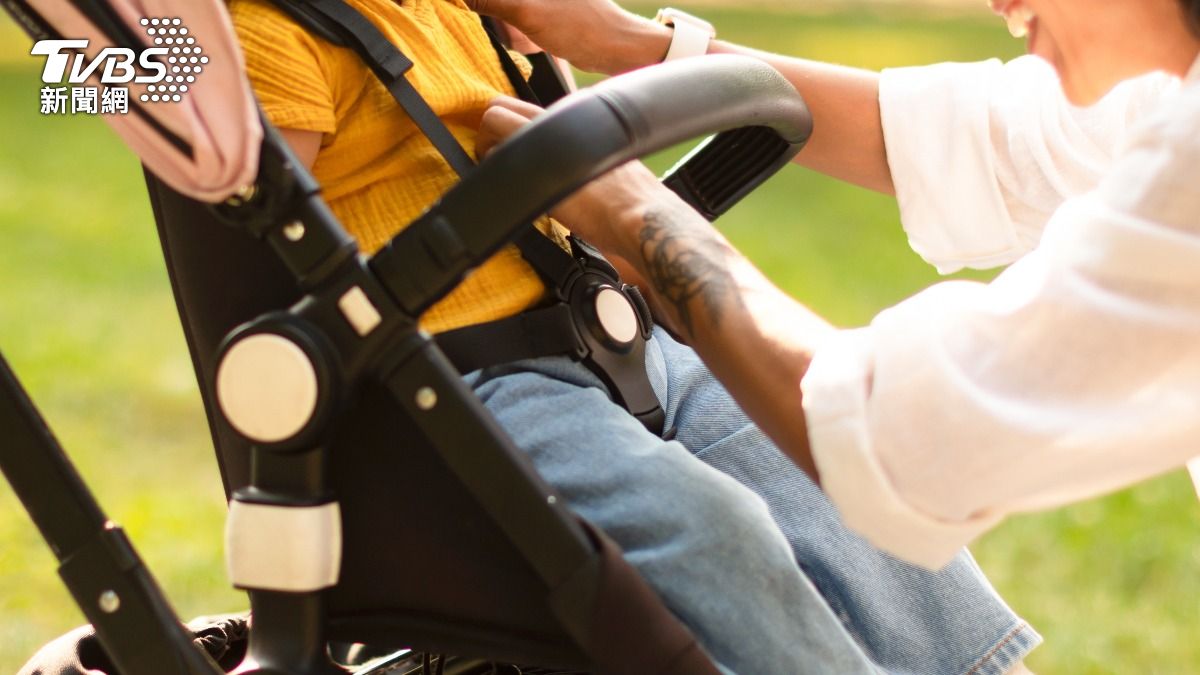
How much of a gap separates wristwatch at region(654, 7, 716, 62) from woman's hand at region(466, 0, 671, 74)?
0.01 metres

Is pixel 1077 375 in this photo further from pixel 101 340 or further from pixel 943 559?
pixel 101 340

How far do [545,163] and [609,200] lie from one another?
256mm

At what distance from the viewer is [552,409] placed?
116cm

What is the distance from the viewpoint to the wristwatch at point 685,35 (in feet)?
5.39

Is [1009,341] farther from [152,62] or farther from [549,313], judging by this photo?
[152,62]

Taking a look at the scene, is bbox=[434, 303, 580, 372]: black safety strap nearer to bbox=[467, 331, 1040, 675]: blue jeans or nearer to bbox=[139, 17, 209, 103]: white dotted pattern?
bbox=[467, 331, 1040, 675]: blue jeans

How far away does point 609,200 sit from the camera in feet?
3.84

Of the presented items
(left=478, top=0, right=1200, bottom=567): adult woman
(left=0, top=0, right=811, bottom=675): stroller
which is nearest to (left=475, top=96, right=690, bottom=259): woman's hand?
(left=478, top=0, right=1200, bottom=567): adult woman

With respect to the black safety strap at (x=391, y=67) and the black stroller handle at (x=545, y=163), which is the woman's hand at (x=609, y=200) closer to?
the black safety strap at (x=391, y=67)

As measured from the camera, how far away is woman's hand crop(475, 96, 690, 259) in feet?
3.82

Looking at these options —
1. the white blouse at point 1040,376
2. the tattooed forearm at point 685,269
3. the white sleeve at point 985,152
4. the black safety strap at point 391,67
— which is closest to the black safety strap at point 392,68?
the black safety strap at point 391,67

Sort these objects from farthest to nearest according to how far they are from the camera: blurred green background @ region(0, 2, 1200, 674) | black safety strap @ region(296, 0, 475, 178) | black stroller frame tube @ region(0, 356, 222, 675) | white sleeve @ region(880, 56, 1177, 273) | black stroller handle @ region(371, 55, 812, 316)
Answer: blurred green background @ region(0, 2, 1200, 674) → white sleeve @ region(880, 56, 1177, 273) → black safety strap @ region(296, 0, 475, 178) → black stroller frame tube @ region(0, 356, 222, 675) → black stroller handle @ region(371, 55, 812, 316)

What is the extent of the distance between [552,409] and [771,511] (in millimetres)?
227

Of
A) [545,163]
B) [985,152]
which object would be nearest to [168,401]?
[985,152]
